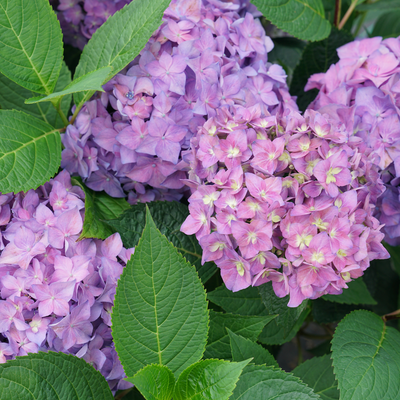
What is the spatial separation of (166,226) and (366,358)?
34 cm

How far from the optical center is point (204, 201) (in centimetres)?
58

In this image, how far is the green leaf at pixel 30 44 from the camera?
0.63 metres

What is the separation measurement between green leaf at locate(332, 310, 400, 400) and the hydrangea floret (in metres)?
0.13

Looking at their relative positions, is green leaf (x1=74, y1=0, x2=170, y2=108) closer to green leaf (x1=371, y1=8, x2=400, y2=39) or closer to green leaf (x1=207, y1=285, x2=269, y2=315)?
green leaf (x1=207, y1=285, x2=269, y2=315)

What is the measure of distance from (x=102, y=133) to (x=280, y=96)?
0.28 meters

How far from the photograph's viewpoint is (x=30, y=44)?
0.65 metres

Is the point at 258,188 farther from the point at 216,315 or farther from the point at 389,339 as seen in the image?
the point at 389,339

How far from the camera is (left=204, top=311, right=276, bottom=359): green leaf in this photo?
0.64m

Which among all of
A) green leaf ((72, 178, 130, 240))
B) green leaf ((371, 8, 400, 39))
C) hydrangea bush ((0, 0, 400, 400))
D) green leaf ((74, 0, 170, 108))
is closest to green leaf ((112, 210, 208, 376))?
hydrangea bush ((0, 0, 400, 400))

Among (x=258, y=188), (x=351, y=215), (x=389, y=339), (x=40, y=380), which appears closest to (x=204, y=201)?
(x=258, y=188)

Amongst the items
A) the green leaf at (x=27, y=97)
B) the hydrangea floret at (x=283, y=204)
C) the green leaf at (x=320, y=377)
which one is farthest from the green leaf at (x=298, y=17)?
the green leaf at (x=320, y=377)

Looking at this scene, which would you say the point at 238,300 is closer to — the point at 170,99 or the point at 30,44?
the point at 170,99

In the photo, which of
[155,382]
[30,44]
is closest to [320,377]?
[155,382]

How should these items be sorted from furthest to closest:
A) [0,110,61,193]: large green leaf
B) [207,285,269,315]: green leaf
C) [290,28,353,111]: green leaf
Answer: [290,28,353,111]: green leaf
[207,285,269,315]: green leaf
[0,110,61,193]: large green leaf
